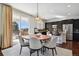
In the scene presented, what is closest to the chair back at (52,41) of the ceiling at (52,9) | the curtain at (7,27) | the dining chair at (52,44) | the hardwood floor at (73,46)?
the dining chair at (52,44)

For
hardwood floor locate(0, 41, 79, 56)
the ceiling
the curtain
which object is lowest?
hardwood floor locate(0, 41, 79, 56)

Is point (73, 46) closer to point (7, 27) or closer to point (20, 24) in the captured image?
point (20, 24)

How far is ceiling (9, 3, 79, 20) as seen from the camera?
2.32m

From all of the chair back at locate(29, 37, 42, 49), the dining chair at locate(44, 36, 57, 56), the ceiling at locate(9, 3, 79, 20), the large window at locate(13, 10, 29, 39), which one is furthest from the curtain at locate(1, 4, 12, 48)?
the dining chair at locate(44, 36, 57, 56)

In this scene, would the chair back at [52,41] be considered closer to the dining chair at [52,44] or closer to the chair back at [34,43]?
the dining chair at [52,44]

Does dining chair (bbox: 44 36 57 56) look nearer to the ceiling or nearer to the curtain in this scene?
the ceiling

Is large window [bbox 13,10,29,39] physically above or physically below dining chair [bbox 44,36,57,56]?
above

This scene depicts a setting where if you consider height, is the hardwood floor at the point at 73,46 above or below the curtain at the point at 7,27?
below

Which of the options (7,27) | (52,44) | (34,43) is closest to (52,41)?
(52,44)

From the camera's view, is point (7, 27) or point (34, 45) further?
point (34, 45)

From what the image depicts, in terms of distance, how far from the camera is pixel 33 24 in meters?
2.36

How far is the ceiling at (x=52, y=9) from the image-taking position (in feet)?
7.60

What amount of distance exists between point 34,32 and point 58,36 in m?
0.55

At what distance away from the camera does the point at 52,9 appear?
2348 mm
